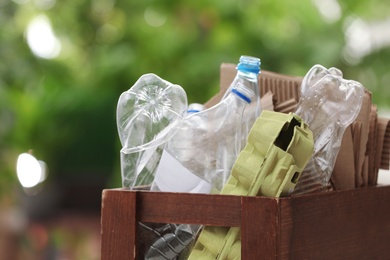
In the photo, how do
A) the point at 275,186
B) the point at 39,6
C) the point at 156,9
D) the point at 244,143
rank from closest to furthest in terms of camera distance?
the point at 275,186 < the point at 244,143 < the point at 156,9 < the point at 39,6

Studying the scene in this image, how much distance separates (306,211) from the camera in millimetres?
740

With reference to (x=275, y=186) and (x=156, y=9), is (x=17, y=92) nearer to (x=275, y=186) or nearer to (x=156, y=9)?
(x=156, y=9)

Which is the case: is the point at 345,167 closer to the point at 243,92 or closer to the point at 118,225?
the point at 243,92

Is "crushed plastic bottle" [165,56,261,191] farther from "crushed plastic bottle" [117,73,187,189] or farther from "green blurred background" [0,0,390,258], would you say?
"green blurred background" [0,0,390,258]

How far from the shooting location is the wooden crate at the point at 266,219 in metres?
0.71

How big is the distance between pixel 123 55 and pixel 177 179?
3.24 metres

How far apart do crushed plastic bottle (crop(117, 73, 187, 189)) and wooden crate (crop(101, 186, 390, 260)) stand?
0.20 ft

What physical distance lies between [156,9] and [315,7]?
34.1 inches

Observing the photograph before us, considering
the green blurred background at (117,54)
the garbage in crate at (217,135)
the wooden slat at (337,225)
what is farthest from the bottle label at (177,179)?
the green blurred background at (117,54)

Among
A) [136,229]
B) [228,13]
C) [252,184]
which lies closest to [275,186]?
[252,184]

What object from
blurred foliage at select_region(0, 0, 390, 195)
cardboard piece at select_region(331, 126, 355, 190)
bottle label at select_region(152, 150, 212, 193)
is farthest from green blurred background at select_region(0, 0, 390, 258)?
bottle label at select_region(152, 150, 212, 193)

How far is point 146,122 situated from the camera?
2.72ft

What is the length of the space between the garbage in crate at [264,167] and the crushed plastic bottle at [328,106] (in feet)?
0.33

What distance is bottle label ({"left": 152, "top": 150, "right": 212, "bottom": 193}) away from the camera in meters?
0.80
